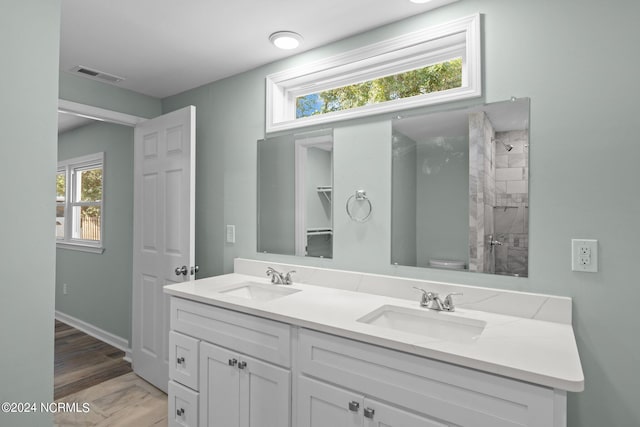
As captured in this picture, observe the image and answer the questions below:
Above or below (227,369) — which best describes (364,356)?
above

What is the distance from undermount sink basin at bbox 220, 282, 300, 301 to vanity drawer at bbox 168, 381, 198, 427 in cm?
54

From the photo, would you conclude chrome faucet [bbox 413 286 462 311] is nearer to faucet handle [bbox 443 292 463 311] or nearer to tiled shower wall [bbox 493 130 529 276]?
faucet handle [bbox 443 292 463 311]

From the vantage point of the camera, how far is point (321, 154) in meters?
2.19

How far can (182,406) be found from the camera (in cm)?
194

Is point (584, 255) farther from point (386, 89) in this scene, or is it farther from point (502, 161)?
point (386, 89)

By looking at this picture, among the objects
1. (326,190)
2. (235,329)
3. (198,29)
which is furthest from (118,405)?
(198,29)

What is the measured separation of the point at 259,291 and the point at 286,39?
4.81ft

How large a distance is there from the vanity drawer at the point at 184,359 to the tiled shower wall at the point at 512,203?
1532mm

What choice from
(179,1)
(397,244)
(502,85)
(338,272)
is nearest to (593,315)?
(397,244)

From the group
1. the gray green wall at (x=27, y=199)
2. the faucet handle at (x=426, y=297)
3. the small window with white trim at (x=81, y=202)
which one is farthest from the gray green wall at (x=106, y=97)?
the faucet handle at (x=426, y=297)

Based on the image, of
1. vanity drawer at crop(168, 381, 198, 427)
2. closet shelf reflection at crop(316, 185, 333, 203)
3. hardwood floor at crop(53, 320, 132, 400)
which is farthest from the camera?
hardwood floor at crop(53, 320, 132, 400)

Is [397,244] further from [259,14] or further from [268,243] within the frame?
[259,14]

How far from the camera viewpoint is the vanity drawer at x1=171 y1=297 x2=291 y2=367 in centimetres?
155

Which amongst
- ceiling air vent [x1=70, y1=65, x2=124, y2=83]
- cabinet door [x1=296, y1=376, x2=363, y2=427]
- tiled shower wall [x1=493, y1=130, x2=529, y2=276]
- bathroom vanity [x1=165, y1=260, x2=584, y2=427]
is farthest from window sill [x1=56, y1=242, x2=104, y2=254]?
tiled shower wall [x1=493, y1=130, x2=529, y2=276]
